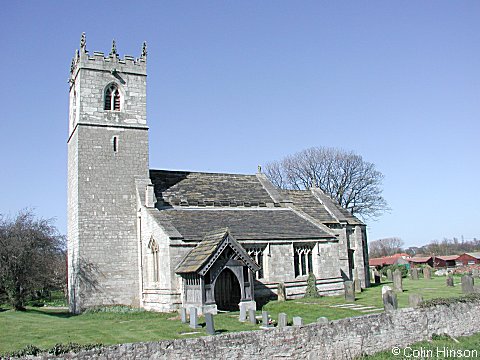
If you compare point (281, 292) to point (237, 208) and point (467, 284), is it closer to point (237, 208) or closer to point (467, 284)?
point (237, 208)

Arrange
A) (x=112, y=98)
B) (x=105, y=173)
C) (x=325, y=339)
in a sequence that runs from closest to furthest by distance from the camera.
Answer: (x=325, y=339) < (x=105, y=173) < (x=112, y=98)

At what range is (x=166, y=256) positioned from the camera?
27.6 metres

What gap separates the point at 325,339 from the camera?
1680cm

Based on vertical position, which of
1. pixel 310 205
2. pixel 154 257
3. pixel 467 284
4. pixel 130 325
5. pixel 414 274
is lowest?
pixel 130 325

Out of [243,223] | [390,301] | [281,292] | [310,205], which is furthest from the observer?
[310,205]

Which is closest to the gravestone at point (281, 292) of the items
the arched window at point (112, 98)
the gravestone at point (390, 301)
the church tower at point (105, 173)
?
the church tower at point (105, 173)

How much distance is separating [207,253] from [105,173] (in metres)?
10.4

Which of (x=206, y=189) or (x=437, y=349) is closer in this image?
(x=437, y=349)

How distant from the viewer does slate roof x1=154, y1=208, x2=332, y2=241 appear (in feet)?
96.2

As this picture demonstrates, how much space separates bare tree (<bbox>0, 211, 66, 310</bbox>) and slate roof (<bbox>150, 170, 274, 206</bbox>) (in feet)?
34.8

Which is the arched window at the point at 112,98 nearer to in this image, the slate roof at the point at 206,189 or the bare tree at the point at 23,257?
the slate roof at the point at 206,189

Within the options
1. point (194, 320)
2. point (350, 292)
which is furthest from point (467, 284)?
point (194, 320)

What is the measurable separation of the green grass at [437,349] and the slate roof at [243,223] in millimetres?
12208

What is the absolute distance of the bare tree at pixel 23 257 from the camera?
3475 cm
